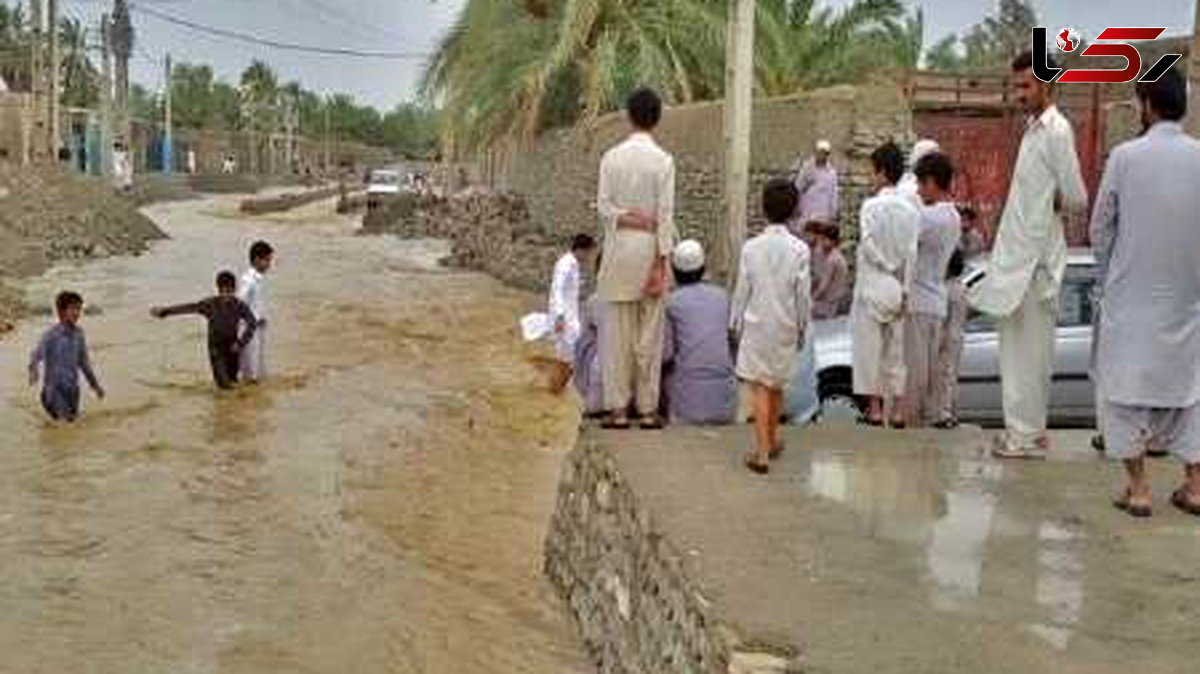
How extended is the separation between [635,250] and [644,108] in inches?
26.0

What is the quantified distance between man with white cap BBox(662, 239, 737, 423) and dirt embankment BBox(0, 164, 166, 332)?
20.2m

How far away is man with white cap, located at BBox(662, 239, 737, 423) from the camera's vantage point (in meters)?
7.66

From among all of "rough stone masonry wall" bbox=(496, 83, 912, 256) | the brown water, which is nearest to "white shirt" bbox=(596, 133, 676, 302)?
the brown water

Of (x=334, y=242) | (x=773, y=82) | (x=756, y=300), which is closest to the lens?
(x=756, y=300)

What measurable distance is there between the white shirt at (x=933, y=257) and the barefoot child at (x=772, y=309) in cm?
131

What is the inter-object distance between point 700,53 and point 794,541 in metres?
22.6

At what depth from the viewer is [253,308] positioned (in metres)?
13.6

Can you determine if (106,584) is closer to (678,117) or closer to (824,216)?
(824,216)

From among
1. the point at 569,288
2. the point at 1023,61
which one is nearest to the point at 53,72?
the point at 569,288

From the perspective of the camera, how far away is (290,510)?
1005 cm

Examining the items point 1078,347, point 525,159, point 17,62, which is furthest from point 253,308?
point 17,62

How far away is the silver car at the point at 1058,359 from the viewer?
9.84 metres

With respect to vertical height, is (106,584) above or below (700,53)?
below

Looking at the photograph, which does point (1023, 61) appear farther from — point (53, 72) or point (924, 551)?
point (53, 72)
